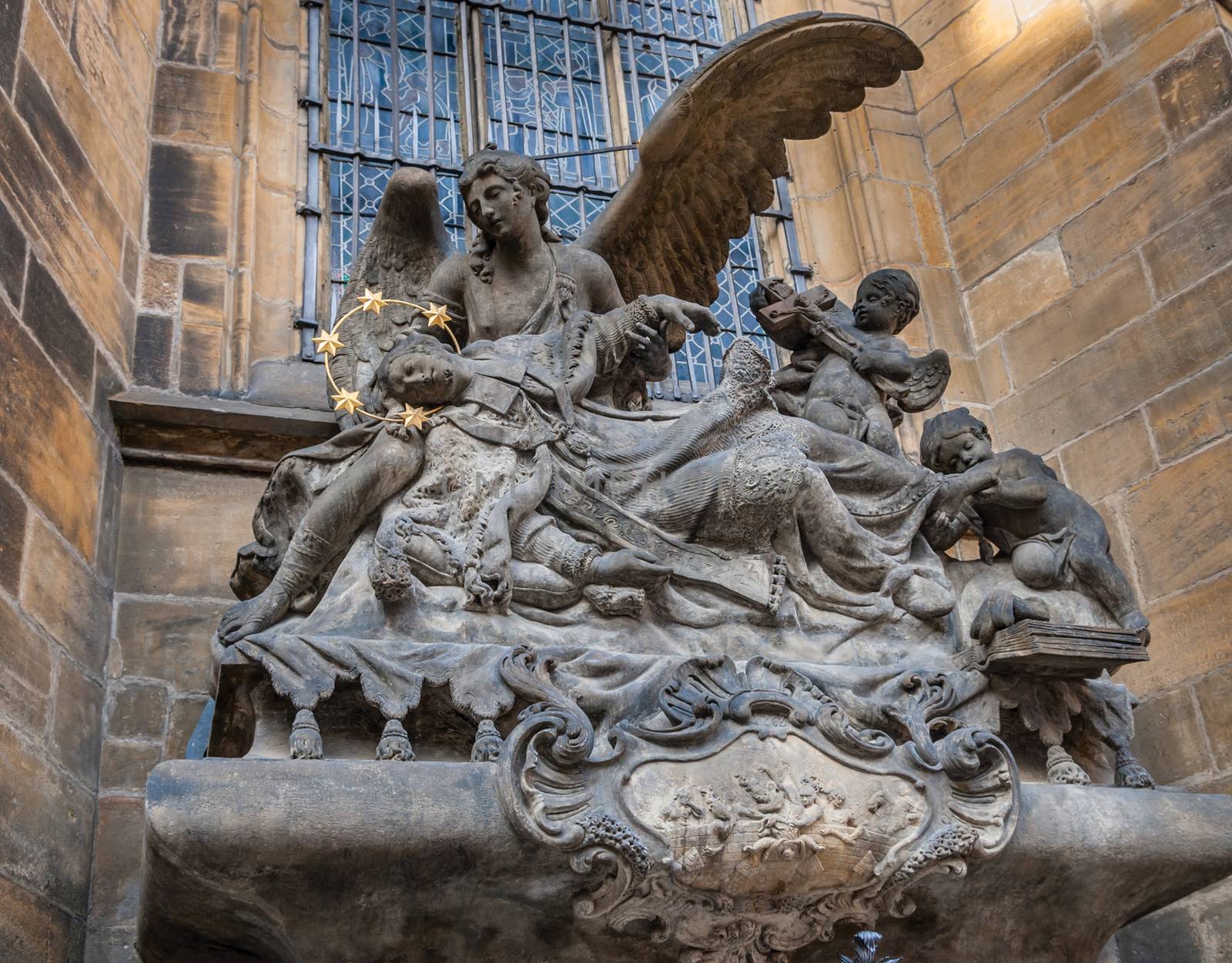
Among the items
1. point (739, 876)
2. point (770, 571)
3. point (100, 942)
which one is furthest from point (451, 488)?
point (100, 942)

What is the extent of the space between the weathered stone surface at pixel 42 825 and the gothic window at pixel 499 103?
9.36ft

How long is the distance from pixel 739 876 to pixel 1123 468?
3.34 metres

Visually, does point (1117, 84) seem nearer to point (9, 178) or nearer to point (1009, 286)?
point (1009, 286)

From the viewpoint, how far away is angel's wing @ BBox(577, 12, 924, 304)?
5.11m

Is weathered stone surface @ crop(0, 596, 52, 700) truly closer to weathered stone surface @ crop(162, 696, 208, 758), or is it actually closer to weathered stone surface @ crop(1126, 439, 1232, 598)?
weathered stone surface @ crop(162, 696, 208, 758)

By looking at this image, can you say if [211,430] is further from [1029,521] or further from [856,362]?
[1029,521]

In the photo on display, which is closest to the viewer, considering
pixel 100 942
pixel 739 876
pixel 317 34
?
pixel 739 876

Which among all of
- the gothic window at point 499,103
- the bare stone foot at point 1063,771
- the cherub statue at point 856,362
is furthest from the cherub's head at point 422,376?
the gothic window at point 499,103

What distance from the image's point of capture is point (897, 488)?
4305mm

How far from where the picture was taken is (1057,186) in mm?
6816

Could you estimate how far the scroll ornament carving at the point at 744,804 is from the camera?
10.7 ft

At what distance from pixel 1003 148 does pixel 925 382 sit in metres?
2.72

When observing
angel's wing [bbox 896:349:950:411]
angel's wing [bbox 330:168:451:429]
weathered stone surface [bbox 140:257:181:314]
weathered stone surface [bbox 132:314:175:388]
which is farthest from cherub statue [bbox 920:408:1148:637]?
weathered stone surface [bbox 140:257:181:314]

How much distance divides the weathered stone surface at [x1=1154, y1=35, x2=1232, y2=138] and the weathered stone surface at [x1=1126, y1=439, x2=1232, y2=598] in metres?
1.44
